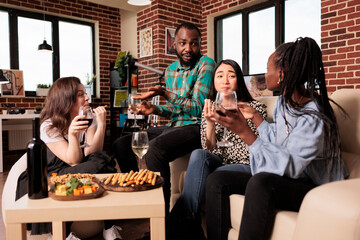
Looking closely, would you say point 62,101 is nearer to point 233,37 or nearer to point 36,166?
point 36,166

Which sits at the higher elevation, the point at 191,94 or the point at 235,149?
the point at 191,94

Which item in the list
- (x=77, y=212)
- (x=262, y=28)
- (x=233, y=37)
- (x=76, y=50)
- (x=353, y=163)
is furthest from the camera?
(x=76, y=50)

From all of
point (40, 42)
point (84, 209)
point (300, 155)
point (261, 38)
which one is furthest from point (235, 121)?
point (40, 42)

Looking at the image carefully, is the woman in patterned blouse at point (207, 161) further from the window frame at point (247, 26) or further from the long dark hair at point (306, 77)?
the window frame at point (247, 26)

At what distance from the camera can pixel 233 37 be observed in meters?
4.95

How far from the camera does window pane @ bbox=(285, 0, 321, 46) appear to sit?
395 cm

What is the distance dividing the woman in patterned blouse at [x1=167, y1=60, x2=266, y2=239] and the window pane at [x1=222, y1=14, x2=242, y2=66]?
3.23 m

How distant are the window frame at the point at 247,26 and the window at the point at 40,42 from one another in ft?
8.58

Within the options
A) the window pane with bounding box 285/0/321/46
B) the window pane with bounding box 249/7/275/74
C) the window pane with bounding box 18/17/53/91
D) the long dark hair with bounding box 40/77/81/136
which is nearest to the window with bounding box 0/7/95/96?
the window pane with bounding box 18/17/53/91

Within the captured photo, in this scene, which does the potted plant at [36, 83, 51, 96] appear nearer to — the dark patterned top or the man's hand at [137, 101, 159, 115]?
the man's hand at [137, 101, 159, 115]

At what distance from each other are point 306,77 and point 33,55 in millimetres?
5417

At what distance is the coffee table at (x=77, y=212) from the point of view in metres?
0.98

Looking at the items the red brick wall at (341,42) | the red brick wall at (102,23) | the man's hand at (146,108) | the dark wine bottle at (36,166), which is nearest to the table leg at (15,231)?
the dark wine bottle at (36,166)

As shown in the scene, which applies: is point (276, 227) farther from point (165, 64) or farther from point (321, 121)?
point (165, 64)
